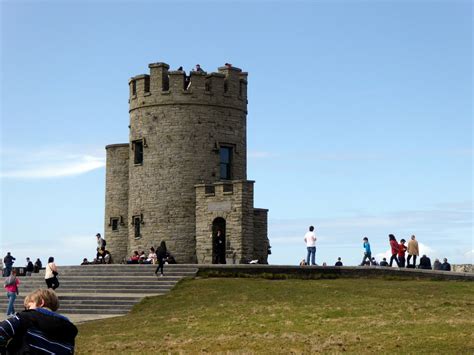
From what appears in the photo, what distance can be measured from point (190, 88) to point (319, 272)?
13.6 m

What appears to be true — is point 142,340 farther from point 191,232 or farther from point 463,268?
point 463,268

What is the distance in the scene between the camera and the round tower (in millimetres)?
42469

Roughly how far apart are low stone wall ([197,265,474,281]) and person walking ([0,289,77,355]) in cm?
2582

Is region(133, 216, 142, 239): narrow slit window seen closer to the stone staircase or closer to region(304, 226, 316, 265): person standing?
the stone staircase

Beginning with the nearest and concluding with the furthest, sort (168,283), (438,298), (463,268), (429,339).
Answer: (429,339), (438,298), (168,283), (463,268)

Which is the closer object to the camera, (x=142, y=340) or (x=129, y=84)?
(x=142, y=340)

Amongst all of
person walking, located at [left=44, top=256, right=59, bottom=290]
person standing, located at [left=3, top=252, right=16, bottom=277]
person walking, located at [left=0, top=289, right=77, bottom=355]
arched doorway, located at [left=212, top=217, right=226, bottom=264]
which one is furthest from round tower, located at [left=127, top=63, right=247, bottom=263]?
person walking, located at [left=0, top=289, right=77, bottom=355]

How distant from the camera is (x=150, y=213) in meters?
43.0

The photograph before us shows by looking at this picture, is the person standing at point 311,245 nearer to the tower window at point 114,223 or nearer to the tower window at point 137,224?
the tower window at point 137,224

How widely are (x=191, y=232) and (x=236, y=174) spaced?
420 cm

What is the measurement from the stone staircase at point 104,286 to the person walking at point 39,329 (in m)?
18.9

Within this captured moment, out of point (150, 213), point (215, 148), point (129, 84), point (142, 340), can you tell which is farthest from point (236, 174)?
point (142, 340)

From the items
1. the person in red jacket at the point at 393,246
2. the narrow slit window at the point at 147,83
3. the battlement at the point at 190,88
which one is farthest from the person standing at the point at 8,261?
the person in red jacket at the point at 393,246

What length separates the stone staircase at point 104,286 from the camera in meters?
29.2
